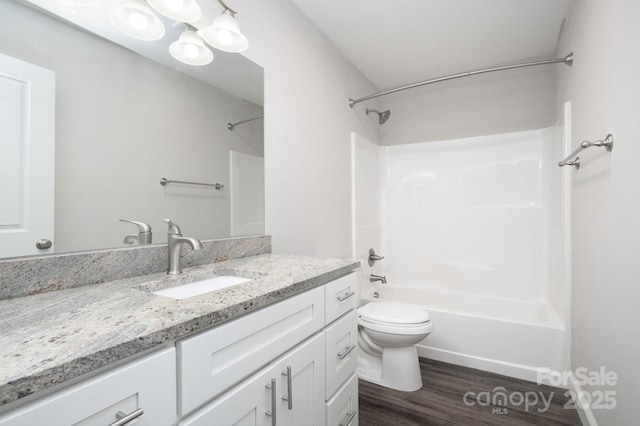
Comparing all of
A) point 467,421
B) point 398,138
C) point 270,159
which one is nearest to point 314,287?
point 270,159

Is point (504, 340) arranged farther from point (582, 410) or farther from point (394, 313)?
point (394, 313)

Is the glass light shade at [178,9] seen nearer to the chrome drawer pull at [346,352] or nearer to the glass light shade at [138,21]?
the glass light shade at [138,21]

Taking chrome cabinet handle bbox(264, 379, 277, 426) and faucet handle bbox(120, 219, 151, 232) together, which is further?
faucet handle bbox(120, 219, 151, 232)

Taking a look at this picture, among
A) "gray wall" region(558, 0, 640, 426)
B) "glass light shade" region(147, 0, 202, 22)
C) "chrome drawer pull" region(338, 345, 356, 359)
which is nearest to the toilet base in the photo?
"chrome drawer pull" region(338, 345, 356, 359)

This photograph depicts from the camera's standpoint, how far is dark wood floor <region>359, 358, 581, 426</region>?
1.68 m

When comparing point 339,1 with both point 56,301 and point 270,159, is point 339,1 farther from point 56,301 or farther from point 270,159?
point 56,301

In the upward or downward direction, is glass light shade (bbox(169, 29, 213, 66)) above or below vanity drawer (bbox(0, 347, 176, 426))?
above

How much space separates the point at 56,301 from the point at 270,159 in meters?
1.17

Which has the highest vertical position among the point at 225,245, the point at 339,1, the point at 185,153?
the point at 339,1

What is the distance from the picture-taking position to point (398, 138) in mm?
3240

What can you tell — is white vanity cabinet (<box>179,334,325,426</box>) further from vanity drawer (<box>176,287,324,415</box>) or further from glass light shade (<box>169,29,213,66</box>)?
glass light shade (<box>169,29,213,66</box>)

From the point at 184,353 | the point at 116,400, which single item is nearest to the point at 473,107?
the point at 184,353

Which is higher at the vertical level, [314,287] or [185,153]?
[185,153]

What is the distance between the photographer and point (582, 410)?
1632 mm
